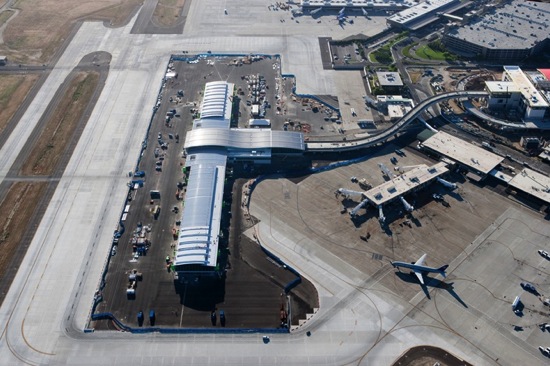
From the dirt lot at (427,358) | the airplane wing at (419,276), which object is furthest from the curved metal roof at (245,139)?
the dirt lot at (427,358)

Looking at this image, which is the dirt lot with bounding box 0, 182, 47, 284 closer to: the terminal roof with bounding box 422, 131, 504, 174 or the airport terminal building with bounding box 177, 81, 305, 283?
the airport terminal building with bounding box 177, 81, 305, 283

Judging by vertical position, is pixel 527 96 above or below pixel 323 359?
above

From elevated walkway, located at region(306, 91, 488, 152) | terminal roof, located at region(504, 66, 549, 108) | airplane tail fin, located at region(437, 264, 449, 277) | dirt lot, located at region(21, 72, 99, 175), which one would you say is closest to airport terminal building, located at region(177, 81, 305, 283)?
A: elevated walkway, located at region(306, 91, 488, 152)

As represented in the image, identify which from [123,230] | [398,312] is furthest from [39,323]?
[398,312]

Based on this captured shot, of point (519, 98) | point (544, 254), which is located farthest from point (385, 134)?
point (544, 254)

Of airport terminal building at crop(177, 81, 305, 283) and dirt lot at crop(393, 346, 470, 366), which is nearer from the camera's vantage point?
dirt lot at crop(393, 346, 470, 366)

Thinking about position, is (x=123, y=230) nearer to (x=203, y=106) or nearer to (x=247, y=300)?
(x=247, y=300)

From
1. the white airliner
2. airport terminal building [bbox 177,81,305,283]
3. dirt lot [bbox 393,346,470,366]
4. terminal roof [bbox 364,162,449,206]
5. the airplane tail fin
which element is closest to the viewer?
dirt lot [bbox 393,346,470,366]

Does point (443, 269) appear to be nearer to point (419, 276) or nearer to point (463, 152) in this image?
point (419, 276)
